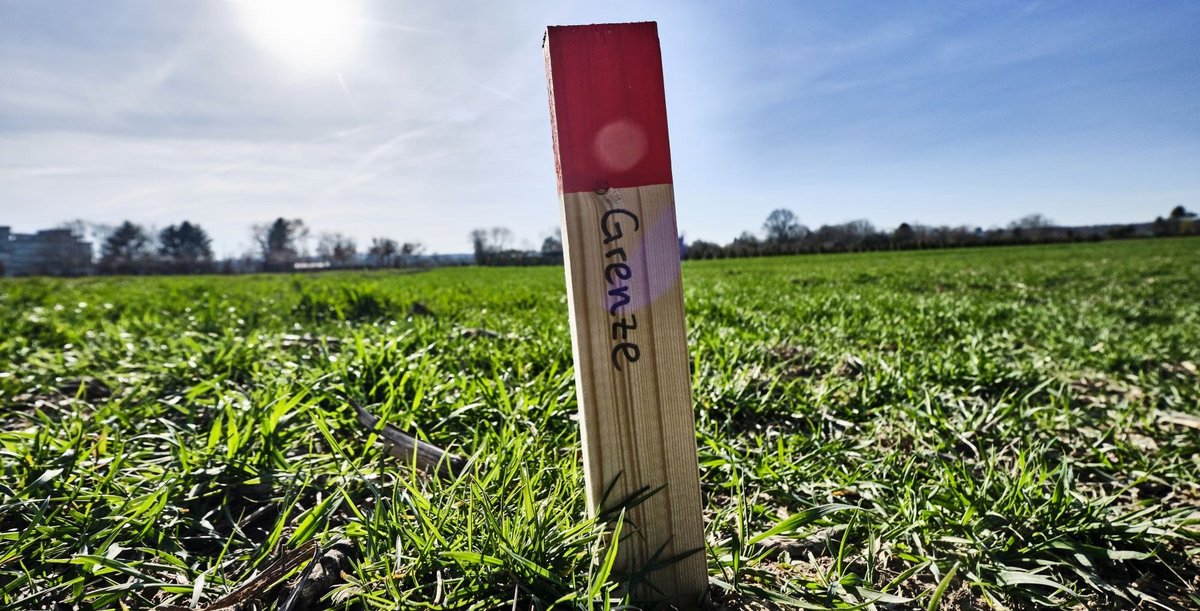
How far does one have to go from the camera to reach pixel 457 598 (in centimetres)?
123

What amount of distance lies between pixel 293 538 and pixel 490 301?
5776 millimetres

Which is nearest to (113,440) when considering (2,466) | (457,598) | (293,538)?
(2,466)

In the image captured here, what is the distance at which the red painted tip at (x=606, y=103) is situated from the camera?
1201 millimetres

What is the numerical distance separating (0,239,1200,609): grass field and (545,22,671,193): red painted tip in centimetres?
79

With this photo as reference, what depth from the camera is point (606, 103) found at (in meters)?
1.21

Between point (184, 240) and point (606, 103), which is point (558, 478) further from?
point (184, 240)

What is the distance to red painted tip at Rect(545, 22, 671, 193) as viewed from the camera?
3.94 ft

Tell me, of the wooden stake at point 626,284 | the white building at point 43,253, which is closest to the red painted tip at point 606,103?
the wooden stake at point 626,284

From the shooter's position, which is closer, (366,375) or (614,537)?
(614,537)

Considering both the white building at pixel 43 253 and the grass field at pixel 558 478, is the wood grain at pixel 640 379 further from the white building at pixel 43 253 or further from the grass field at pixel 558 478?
the white building at pixel 43 253

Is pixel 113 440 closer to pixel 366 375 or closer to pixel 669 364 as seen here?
pixel 366 375

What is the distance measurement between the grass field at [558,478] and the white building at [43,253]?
69894mm

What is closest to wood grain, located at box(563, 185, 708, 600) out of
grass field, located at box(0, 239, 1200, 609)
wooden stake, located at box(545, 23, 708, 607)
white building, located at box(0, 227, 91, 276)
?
wooden stake, located at box(545, 23, 708, 607)

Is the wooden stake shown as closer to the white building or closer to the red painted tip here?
the red painted tip
